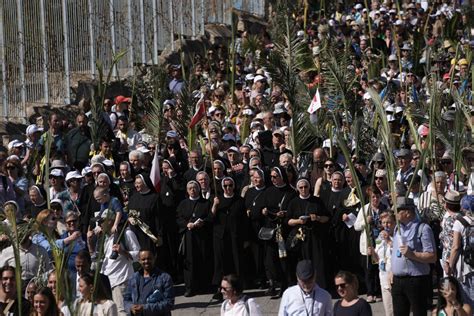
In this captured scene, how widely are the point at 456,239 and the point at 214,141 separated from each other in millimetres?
6600

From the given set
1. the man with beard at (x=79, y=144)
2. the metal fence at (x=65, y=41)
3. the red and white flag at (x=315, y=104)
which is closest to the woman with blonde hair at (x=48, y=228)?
the man with beard at (x=79, y=144)

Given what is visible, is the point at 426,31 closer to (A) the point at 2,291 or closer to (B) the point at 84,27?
(B) the point at 84,27

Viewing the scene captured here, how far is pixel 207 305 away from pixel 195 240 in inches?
40.2

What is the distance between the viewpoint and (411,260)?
15.3m

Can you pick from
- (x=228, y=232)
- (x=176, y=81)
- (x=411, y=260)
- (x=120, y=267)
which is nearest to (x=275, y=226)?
(x=228, y=232)

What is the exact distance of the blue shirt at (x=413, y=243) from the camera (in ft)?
50.1

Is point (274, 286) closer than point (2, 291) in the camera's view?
No

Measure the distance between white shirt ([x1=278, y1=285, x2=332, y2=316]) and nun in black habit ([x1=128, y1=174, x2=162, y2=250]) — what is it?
491 cm

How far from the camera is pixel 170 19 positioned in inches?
1246

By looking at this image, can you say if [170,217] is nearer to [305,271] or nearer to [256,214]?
[256,214]

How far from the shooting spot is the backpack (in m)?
15.2

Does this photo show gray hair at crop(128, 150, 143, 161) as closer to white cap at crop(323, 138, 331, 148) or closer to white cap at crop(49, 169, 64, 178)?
white cap at crop(49, 169, 64, 178)

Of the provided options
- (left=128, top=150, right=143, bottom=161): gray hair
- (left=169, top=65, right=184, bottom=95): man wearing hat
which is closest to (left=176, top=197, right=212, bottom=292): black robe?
(left=128, top=150, right=143, bottom=161): gray hair

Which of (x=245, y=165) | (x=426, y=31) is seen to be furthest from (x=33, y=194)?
(x=426, y=31)
